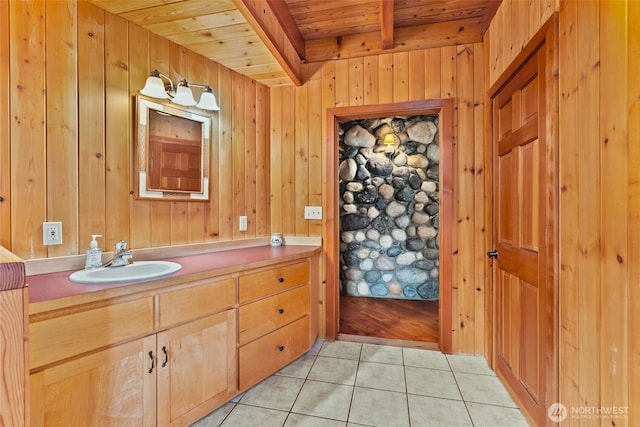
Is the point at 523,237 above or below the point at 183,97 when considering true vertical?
below

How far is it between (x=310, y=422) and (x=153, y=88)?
7.02ft

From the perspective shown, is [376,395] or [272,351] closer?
[376,395]

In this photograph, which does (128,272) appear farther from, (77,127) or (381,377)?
→ (381,377)

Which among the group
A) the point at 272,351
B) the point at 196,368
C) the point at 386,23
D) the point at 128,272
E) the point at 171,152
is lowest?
the point at 272,351

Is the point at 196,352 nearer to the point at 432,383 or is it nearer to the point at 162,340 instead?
the point at 162,340

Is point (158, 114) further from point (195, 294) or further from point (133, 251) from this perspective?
point (195, 294)

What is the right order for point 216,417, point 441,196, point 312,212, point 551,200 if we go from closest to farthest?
point 551,200
point 216,417
point 441,196
point 312,212

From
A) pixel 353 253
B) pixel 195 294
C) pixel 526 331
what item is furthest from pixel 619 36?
pixel 353 253

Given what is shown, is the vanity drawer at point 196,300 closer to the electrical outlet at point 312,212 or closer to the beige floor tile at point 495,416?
the electrical outlet at point 312,212

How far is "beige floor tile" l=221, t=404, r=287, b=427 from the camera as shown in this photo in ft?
4.96

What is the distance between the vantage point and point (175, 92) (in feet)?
6.23

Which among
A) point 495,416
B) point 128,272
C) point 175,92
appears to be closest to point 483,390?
point 495,416

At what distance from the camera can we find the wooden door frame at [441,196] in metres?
Answer: 2.28

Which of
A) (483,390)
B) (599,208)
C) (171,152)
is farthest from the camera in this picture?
(171,152)
